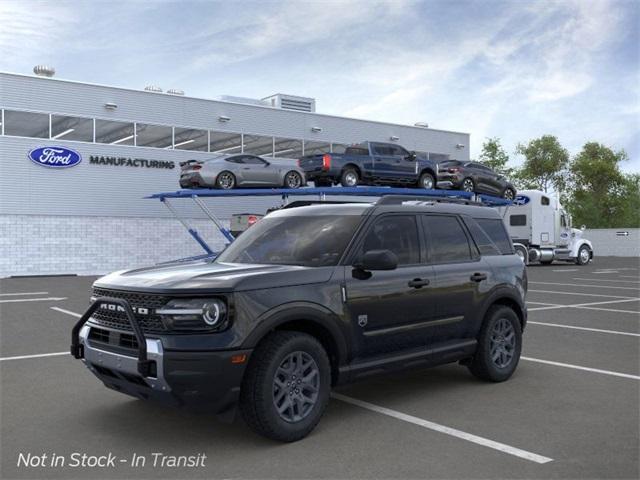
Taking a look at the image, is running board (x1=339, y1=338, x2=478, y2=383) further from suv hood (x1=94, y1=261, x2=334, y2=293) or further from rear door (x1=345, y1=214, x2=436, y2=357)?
suv hood (x1=94, y1=261, x2=334, y2=293)

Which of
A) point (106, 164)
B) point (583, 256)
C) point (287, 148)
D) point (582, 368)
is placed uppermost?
point (287, 148)

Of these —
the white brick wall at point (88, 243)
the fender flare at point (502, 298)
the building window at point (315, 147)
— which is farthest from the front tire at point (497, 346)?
the building window at point (315, 147)

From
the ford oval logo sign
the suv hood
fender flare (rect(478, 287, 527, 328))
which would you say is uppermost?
the ford oval logo sign

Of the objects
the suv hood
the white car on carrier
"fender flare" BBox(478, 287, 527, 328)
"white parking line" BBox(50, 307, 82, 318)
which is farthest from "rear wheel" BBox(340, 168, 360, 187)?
the suv hood

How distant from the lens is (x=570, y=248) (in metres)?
32.7

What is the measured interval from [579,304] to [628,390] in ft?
26.8

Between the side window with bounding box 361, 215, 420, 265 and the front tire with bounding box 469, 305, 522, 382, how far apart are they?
4.09ft

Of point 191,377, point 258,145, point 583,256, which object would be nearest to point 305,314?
point 191,377

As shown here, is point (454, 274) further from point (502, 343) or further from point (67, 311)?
point (67, 311)

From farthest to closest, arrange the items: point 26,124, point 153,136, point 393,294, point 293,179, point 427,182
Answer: point 153,136 < point 26,124 < point 293,179 < point 427,182 < point 393,294

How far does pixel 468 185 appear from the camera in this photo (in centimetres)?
2623

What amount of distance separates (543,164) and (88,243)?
186ft

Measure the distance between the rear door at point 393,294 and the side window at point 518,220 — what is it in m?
26.9

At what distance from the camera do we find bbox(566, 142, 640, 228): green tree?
232ft
